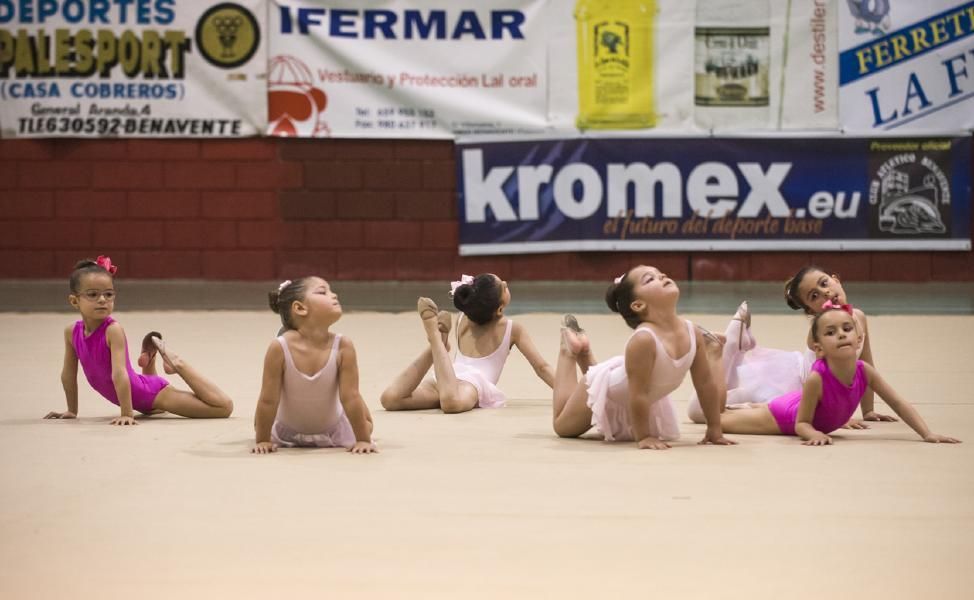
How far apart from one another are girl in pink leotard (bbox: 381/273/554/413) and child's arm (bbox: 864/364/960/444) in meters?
1.77

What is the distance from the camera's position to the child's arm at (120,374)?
5.72m

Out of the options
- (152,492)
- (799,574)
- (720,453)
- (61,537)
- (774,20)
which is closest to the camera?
(799,574)

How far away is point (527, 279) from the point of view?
1313cm

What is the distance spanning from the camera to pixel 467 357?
21.8 ft

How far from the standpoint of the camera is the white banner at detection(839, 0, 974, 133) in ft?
41.4

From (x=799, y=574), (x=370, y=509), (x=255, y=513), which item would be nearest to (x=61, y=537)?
(x=255, y=513)

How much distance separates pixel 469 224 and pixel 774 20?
352cm

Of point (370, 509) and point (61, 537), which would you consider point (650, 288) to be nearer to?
point (370, 509)

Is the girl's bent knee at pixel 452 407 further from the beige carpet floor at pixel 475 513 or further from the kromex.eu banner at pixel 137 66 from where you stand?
the kromex.eu banner at pixel 137 66

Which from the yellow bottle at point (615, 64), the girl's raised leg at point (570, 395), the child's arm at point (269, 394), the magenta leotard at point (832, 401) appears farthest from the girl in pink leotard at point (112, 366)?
the yellow bottle at point (615, 64)

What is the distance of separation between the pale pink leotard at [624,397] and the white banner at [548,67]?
770 centimetres

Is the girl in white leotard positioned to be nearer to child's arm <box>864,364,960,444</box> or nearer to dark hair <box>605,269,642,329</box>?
dark hair <box>605,269,642,329</box>

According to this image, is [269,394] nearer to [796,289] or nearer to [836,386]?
[836,386]

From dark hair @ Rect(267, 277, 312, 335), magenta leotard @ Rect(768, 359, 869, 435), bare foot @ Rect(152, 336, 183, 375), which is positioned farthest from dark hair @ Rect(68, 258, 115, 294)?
magenta leotard @ Rect(768, 359, 869, 435)
